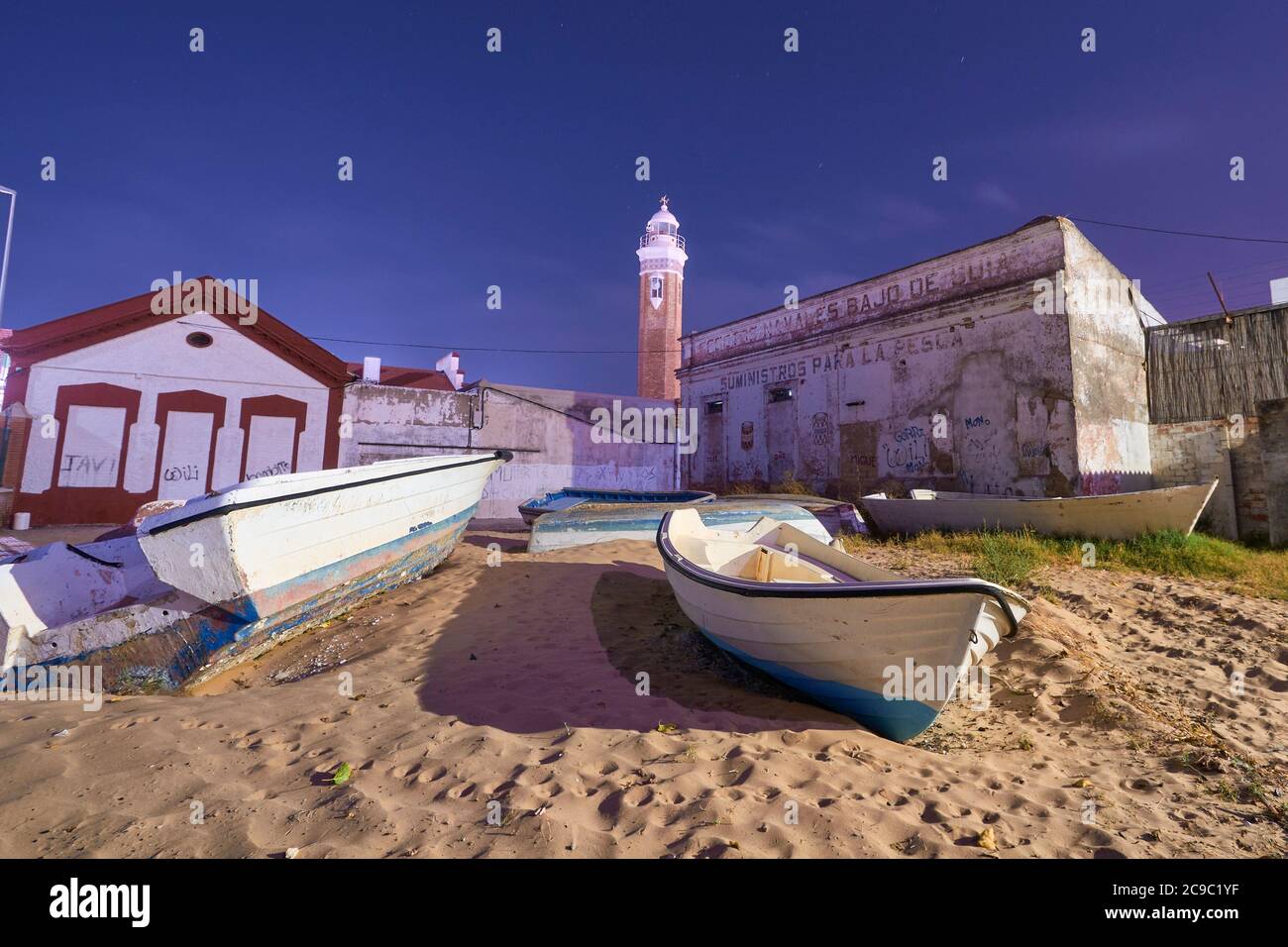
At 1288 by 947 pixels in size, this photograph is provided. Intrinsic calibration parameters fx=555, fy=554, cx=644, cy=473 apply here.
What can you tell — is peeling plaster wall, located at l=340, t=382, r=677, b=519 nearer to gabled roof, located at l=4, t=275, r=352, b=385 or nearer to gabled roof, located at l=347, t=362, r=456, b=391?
gabled roof, located at l=4, t=275, r=352, b=385

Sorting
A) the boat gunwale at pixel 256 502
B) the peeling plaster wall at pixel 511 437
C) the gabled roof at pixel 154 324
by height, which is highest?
the gabled roof at pixel 154 324

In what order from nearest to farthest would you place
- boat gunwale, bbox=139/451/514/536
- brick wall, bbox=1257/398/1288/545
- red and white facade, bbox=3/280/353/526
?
boat gunwale, bbox=139/451/514/536 → brick wall, bbox=1257/398/1288/545 → red and white facade, bbox=3/280/353/526

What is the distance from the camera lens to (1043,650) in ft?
16.6

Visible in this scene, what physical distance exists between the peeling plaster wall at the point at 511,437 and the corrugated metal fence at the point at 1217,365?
15507 millimetres

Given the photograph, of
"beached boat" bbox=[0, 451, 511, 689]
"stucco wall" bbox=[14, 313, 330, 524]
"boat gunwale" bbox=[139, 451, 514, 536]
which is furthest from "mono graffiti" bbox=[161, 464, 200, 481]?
"boat gunwale" bbox=[139, 451, 514, 536]

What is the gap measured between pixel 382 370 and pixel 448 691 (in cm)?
2716

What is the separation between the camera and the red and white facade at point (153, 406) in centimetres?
1427

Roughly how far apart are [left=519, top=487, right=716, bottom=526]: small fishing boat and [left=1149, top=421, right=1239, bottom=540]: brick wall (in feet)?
34.1

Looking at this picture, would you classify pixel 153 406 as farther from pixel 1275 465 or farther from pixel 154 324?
pixel 1275 465

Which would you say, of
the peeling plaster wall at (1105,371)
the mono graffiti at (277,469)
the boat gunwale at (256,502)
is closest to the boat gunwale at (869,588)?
the boat gunwale at (256,502)

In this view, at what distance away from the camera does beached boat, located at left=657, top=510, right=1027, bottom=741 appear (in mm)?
3172

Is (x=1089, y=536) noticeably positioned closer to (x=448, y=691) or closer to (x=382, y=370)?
(x=448, y=691)

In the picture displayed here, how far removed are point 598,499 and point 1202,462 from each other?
13.7 m

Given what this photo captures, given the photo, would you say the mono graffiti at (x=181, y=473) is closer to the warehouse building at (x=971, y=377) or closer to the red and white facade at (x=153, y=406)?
→ the red and white facade at (x=153, y=406)
